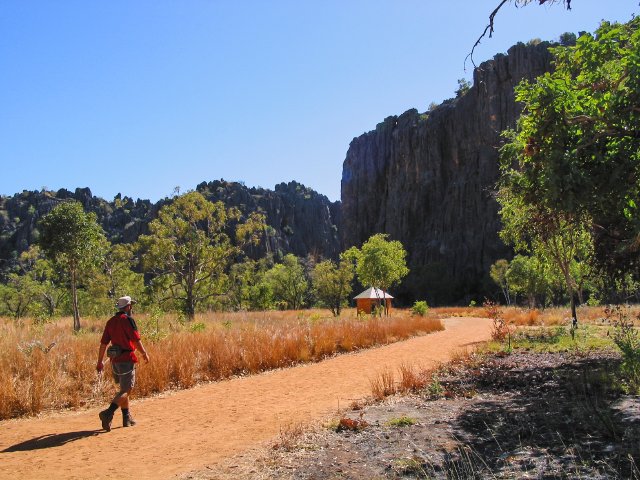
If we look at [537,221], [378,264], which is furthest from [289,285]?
[537,221]

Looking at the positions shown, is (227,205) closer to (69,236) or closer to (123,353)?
(69,236)

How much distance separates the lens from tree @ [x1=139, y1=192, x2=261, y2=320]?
73.9 ft

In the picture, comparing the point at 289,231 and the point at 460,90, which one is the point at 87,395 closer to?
the point at 460,90

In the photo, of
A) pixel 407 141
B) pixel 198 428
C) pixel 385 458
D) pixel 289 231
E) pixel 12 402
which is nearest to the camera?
pixel 385 458

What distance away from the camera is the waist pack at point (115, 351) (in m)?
6.72

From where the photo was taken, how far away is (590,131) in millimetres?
5953

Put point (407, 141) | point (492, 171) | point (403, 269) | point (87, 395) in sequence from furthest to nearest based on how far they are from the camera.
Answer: point (407, 141) < point (492, 171) < point (403, 269) < point (87, 395)

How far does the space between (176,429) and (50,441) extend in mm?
1492

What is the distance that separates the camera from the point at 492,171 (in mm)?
81750

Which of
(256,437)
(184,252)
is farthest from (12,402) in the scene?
(184,252)

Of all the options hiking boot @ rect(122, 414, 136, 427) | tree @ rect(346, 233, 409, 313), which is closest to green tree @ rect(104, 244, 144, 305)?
tree @ rect(346, 233, 409, 313)

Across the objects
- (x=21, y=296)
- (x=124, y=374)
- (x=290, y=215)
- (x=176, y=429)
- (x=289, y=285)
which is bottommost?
(x=176, y=429)

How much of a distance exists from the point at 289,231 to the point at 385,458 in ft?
509

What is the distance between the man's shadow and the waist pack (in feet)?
3.25
